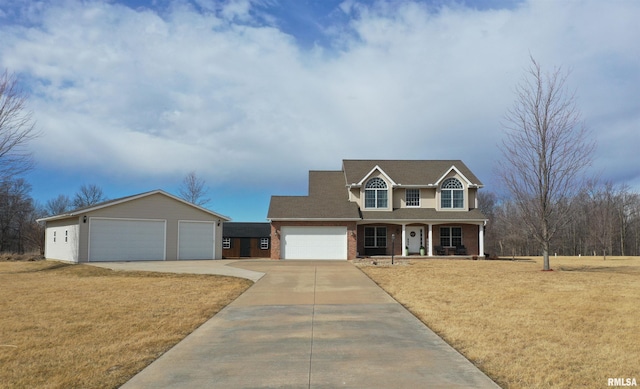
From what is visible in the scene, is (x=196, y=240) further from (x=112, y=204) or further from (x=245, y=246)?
(x=245, y=246)

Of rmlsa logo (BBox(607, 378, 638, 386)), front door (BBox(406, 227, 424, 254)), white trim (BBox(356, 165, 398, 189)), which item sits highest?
white trim (BBox(356, 165, 398, 189))

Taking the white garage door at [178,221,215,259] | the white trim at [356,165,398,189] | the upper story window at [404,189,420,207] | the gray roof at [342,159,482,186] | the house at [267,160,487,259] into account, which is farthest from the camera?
the gray roof at [342,159,482,186]

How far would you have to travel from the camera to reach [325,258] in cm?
3005

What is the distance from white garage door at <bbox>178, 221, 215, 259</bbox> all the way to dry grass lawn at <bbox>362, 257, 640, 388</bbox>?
56.5 ft

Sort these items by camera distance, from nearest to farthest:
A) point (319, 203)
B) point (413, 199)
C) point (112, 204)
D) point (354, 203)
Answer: point (112, 204) < point (319, 203) < point (354, 203) < point (413, 199)

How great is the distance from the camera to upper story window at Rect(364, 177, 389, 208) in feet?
106

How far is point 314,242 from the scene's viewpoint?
30266mm

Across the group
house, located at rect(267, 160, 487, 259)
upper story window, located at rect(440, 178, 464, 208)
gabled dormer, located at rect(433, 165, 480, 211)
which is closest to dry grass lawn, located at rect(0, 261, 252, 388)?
house, located at rect(267, 160, 487, 259)

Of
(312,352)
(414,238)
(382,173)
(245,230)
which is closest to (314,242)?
(382,173)

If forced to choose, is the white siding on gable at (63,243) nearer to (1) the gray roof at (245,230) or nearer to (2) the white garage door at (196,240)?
(2) the white garage door at (196,240)

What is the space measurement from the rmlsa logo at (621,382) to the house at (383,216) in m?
24.3

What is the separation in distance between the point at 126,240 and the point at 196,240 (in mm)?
4324

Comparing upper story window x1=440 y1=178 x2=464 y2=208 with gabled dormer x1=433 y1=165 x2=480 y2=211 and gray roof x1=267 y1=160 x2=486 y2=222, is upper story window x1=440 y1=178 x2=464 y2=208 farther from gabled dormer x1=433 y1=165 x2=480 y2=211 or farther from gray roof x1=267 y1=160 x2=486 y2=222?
gray roof x1=267 y1=160 x2=486 y2=222

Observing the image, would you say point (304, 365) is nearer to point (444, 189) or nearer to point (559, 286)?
point (559, 286)
